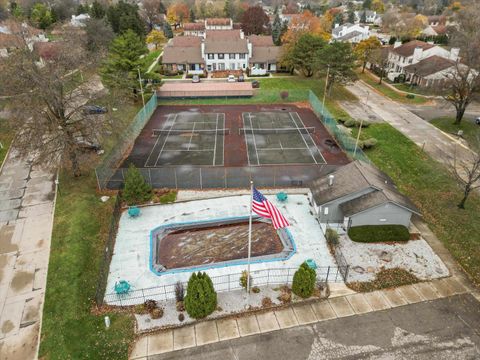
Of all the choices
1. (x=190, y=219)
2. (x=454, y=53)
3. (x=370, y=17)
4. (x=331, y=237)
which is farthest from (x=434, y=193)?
(x=370, y=17)

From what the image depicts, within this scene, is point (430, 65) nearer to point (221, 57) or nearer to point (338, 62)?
point (338, 62)

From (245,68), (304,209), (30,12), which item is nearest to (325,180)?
(304,209)

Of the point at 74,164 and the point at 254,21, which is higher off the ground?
the point at 254,21

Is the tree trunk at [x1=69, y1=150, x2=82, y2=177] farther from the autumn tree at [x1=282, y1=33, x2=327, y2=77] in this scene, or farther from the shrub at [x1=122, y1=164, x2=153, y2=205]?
the autumn tree at [x1=282, y1=33, x2=327, y2=77]

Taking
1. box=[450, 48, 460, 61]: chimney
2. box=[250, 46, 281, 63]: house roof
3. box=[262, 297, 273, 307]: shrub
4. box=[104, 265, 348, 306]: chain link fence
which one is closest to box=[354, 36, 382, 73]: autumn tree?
box=[450, 48, 460, 61]: chimney

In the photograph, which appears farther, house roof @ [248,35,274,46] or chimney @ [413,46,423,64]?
house roof @ [248,35,274,46]

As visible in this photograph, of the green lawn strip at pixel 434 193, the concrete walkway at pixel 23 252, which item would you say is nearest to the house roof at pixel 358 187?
the green lawn strip at pixel 434 193

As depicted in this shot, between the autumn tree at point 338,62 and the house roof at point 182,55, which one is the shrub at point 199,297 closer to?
the autumn tree at point 338,62
